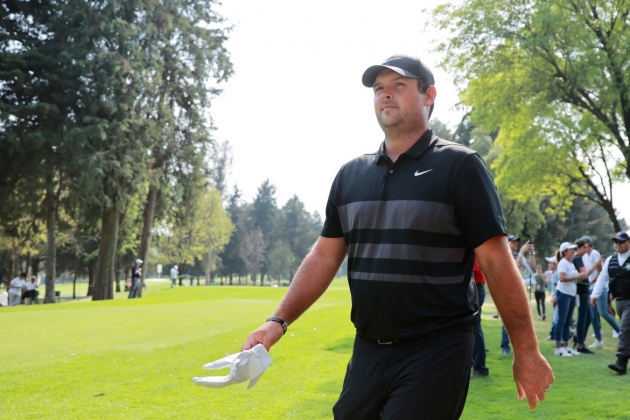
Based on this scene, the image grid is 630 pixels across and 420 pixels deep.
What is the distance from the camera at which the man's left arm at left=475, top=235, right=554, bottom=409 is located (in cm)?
317

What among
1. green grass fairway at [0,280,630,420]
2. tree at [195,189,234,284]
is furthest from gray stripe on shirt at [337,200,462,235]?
tree at [195,189,234,284]

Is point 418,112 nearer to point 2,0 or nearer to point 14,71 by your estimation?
point 14,71

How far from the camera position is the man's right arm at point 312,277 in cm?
376

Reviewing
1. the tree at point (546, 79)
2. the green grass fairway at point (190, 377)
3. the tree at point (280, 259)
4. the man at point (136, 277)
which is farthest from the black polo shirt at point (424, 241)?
the tree at point (280, 259)

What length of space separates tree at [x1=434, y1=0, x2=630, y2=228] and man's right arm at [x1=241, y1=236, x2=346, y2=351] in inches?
908

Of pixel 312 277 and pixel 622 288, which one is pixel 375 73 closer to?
pixel 312 277

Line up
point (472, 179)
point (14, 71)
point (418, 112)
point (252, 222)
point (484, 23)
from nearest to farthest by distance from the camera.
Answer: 1. point (472, 179)
2. point (418, 112)
3. point (484, 23)
4. point (14, 71)
5. point (252, 222)

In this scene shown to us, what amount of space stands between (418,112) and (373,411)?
5.13 ft

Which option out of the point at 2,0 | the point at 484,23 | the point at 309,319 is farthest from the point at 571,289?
the point at 2,0

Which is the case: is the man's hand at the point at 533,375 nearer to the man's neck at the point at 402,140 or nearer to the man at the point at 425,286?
the man at the point at 425,286

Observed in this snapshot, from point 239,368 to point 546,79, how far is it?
25.5 meters

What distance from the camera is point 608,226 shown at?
8469cm

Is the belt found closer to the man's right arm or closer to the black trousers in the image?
the black trousers

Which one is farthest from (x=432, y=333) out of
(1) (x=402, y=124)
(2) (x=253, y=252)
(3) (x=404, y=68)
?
(2) (x=253, y=252)
